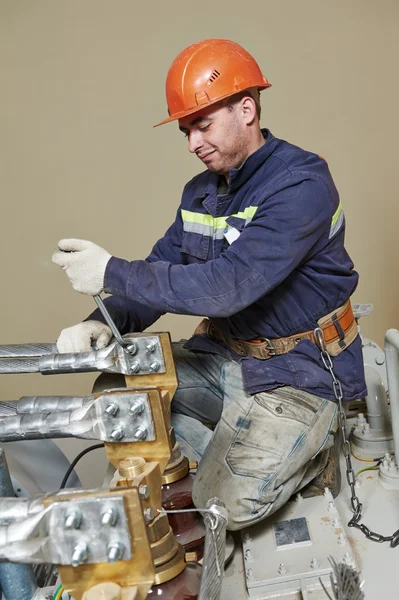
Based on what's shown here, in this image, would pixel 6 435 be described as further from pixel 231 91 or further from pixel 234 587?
pixel 231 91

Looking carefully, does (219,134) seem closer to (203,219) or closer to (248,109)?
(248,109)

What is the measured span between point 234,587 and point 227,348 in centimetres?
78

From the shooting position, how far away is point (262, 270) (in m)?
1.76

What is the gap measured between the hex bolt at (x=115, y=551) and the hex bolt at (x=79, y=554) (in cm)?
3

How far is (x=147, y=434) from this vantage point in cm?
118

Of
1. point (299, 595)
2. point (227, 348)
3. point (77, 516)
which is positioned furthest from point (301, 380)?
point (77, 516)

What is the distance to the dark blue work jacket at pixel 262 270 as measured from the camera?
1752mm

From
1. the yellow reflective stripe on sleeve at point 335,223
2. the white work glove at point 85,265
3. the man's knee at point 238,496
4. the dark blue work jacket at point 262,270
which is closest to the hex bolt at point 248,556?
the man's knee at point 238,496

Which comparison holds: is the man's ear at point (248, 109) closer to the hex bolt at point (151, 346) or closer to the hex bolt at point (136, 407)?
the hex bolt at point (151, 346)

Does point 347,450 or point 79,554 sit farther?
point 347,450

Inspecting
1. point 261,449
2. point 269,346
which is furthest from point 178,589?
point 269,346

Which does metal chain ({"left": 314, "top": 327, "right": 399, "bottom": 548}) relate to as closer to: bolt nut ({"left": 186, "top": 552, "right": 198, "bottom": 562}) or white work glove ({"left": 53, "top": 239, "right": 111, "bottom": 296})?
bolt nut ({"left": 186, "top": 552, "right": 198, "bottom": 562})

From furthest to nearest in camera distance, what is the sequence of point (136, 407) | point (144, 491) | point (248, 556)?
point (248, 556)
point (136, 407)
point (144, 491)

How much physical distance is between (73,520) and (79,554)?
1.7 inches
